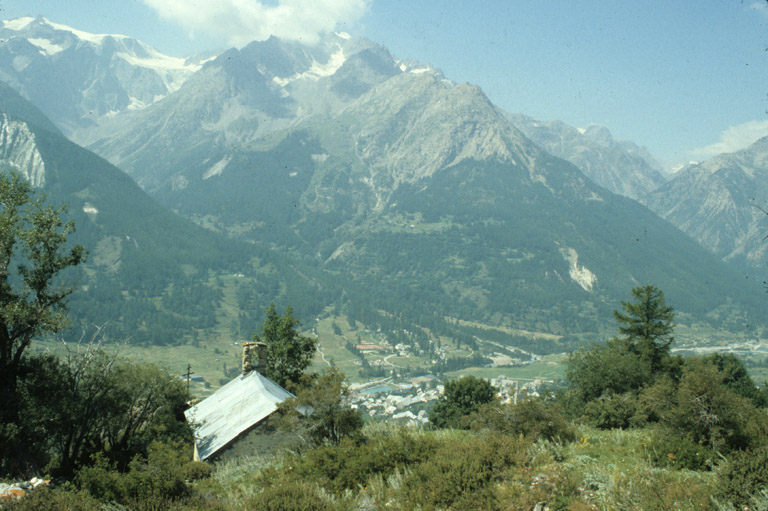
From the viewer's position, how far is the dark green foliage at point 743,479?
984cm

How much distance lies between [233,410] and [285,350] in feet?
38.6

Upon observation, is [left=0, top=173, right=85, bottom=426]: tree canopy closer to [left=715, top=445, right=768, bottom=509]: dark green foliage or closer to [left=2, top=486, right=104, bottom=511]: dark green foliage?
[left=2, top=486, right=104, bottom=511]: dark green foliage

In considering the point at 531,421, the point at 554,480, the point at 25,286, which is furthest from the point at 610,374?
the point at 25,286

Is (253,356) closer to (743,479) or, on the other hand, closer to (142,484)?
(142,484)

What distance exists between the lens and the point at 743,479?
1003 centimetres

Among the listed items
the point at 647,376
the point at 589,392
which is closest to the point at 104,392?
the point at 589,392

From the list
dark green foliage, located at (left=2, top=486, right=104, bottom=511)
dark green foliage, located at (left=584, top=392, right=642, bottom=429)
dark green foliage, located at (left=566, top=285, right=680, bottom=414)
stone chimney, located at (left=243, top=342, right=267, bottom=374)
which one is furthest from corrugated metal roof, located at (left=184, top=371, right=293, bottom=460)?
dark green foliage, located at (left=566, top=285, right=680, bottom=414)

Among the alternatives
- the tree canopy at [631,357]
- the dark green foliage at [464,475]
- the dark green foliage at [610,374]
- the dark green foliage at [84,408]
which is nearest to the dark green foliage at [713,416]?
the dark green foliage at [464,475]

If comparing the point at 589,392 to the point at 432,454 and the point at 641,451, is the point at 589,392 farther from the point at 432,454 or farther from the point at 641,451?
the point at 432,454

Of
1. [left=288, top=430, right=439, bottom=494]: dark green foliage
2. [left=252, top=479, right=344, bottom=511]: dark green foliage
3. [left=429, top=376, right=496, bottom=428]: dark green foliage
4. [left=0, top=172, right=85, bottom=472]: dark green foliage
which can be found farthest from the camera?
[left=429, top=376, right=496, bottom=428]: dark green foliage

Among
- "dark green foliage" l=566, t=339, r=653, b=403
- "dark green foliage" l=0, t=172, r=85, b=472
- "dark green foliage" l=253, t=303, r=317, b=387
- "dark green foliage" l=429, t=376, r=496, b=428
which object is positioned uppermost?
"dark green foliage" l=0, t=172, r=85, b=472

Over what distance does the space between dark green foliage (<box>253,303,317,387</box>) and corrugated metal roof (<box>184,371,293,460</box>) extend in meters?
6.95

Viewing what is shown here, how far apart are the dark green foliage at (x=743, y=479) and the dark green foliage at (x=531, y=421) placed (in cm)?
623

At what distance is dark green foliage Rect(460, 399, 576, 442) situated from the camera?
54.3ft
